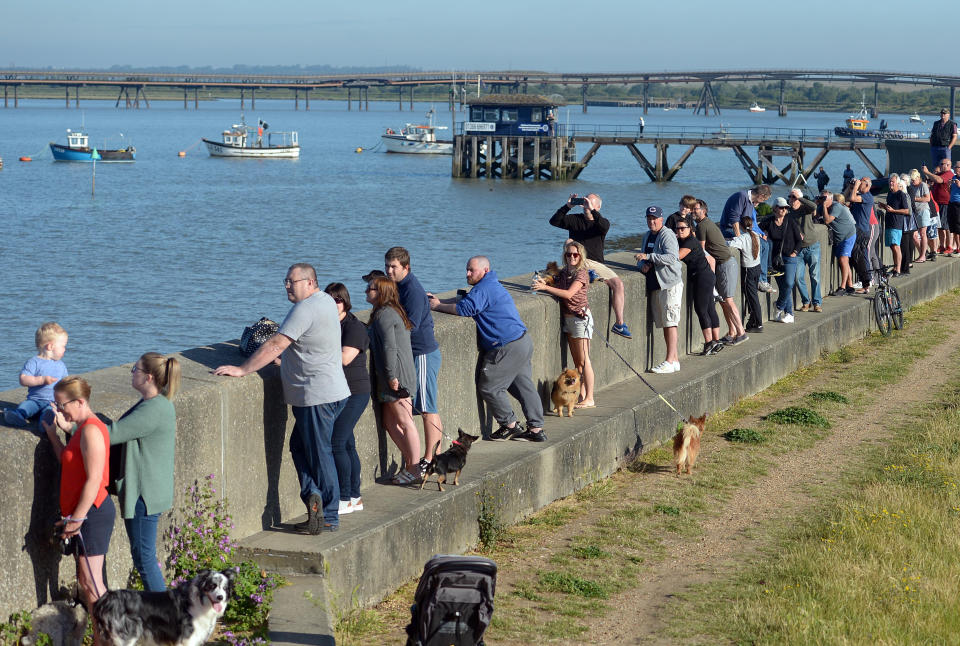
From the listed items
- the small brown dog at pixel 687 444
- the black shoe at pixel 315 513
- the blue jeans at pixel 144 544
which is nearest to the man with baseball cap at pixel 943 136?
the small brown dog at pixel 687 444

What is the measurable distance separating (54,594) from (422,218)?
5209 cm

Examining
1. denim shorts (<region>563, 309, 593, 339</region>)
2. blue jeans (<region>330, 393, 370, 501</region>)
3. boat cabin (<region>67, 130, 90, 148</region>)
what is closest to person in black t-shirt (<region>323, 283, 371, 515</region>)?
blue jeans (<region>330, 393, 370, 501</region>)

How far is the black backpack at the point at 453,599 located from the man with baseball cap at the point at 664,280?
20.0 ft

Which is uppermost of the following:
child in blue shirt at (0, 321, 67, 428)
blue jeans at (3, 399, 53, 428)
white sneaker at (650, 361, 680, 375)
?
child in blue shirt at (0, 321, 67, 428)

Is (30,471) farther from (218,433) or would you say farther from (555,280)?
(555,280)

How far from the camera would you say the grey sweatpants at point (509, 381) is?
9.00 metres

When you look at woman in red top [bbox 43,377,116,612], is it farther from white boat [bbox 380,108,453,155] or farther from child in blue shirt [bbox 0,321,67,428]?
white boat [bbox 380,108,453,155]

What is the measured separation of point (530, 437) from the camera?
9109 mm

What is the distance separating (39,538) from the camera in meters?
5.74

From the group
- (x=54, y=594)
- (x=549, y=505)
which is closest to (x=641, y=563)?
(x=549, y=505)

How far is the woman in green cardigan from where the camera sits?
574 cm

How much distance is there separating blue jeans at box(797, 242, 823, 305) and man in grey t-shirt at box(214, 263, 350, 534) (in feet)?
30.3

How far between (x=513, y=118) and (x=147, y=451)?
78.0 m

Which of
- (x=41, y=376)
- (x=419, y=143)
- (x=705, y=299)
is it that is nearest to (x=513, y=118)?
(x=419, y=143)
